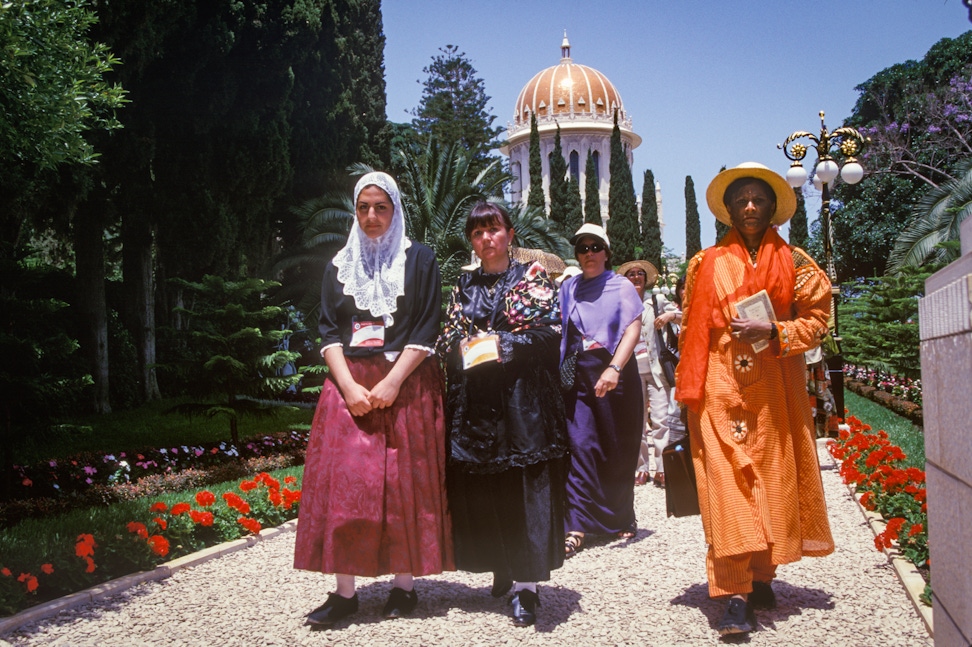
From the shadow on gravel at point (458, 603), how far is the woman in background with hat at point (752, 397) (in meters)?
0.78

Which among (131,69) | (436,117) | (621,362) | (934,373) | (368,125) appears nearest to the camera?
(934,373)

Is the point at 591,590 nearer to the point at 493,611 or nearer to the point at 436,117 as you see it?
the point at 493,611

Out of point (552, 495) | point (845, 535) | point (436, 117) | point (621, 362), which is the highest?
point (436, 117)

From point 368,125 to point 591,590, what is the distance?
66.4 ft

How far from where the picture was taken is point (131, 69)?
11.3 metres

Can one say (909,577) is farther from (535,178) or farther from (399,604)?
(535,178)

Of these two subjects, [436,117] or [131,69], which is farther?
[436,117]

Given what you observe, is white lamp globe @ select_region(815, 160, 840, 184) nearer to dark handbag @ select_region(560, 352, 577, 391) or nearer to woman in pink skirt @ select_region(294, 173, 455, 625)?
dark handbag @ select_region(560, 352, 577, 391)

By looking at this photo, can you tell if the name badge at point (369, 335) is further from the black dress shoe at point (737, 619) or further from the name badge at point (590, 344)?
the name badge at point (590, 344)

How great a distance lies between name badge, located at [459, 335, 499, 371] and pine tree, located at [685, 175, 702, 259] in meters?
59.1

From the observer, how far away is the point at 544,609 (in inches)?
166

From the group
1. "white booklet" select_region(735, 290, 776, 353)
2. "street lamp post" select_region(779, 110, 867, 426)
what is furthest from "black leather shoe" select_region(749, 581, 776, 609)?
"street lamp post" select_region(779, 110, 867, 426)

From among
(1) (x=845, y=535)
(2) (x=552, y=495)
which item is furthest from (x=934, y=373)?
(1) (x=845, y=535)

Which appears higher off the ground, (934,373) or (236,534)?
(934,373)
